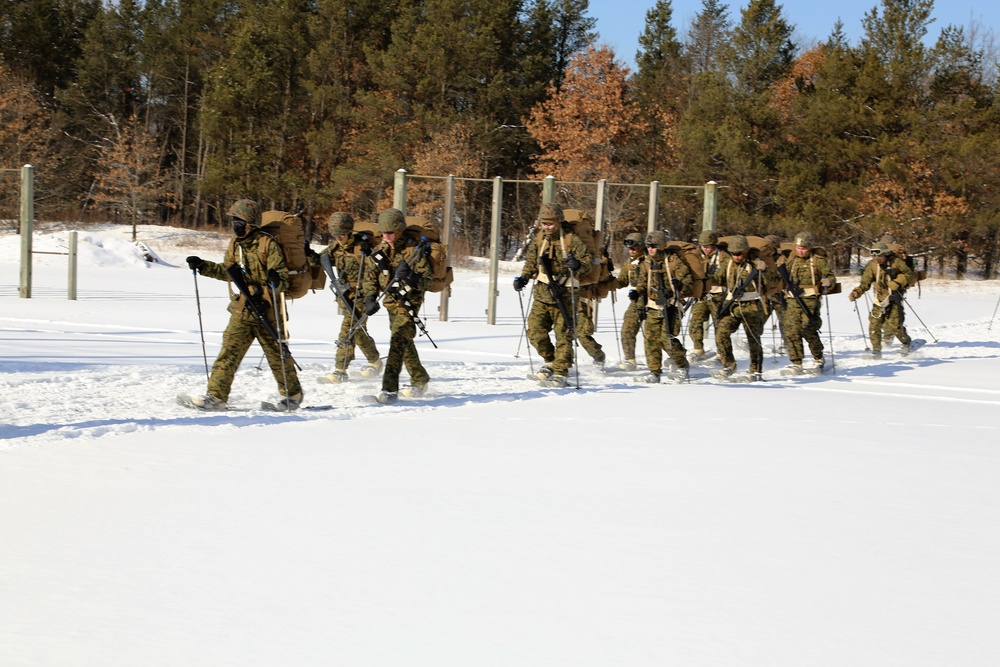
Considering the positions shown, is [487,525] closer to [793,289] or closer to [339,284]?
[339,284]

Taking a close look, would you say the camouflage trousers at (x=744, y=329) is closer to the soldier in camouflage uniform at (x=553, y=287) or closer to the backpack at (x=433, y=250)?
the soldier in camouflage uniform at (x=553, y=287)

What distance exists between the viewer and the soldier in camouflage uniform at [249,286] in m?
9.58

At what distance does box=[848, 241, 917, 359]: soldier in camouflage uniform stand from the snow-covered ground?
14.5 ft

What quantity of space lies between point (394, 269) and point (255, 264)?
1.65 meters

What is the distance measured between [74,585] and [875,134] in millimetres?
40521

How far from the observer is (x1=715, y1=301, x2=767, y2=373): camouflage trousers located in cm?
1375

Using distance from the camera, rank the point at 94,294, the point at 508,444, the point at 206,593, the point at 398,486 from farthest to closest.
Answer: the point at 94,294
the point at 508,444
the point at 398,486
the point at 206,593

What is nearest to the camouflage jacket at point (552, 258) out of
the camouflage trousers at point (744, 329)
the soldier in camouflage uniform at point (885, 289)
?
the camouflage trousers at point (744, 329)

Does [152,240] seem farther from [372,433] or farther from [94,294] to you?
[372,433]

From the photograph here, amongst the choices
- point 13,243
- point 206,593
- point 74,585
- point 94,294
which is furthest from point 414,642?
point 13,243

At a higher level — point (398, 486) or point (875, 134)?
point (875, 134)

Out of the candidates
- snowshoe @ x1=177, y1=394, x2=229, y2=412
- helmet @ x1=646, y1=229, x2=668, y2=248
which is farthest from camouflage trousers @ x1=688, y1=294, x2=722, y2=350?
snowshoe @ x1=177, y1=394, x2=229, y2=412

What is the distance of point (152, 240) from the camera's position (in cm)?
4662

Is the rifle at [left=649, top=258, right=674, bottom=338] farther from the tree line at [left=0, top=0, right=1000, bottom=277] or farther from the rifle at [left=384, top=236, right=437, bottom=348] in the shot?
the tree line at [left=0, top=0, right=1000, bottom=277]
